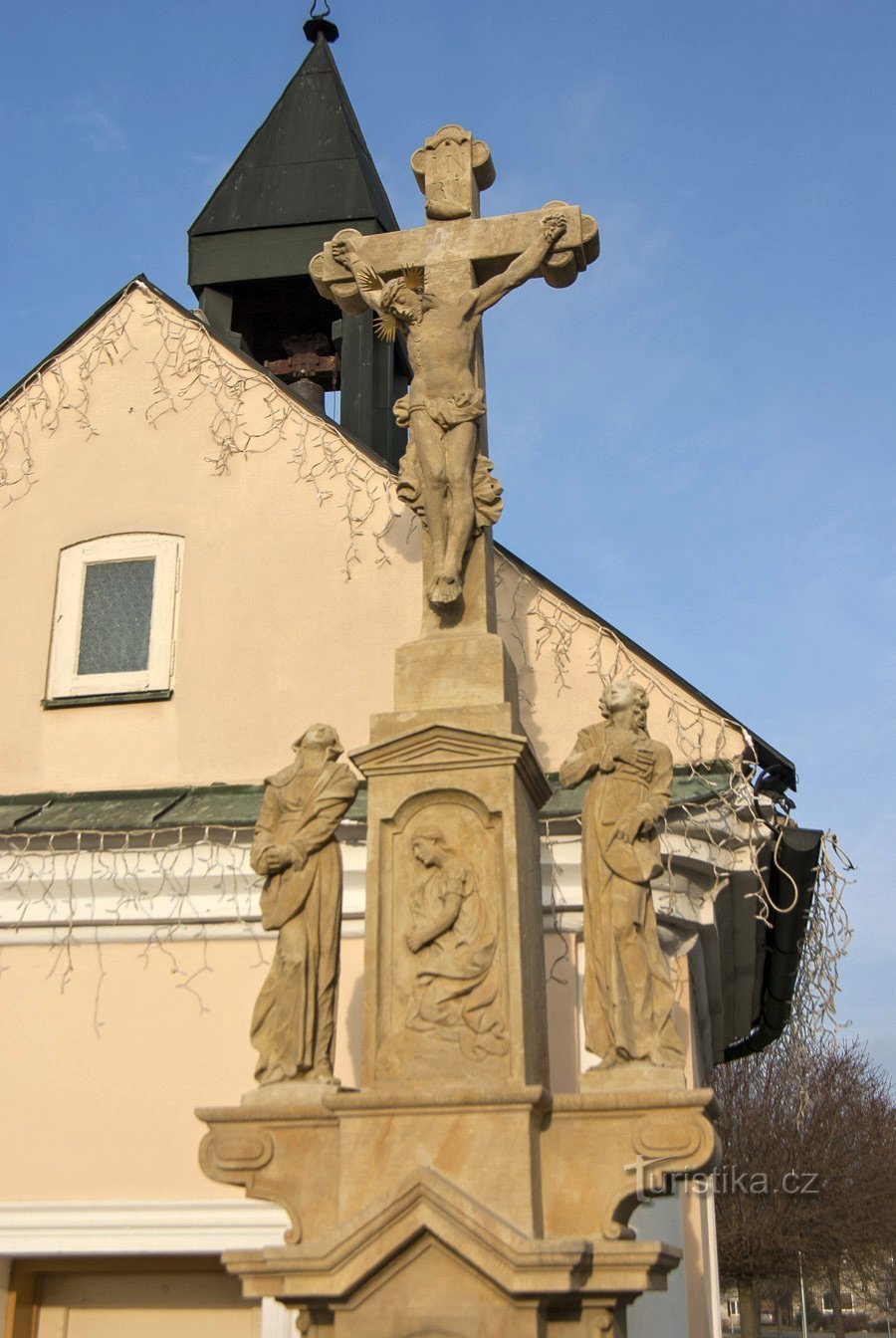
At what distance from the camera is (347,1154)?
491 cm

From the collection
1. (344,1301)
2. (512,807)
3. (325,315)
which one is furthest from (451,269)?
(325,315)

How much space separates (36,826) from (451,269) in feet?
12.1

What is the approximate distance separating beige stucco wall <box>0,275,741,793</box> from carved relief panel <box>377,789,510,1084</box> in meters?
2.89

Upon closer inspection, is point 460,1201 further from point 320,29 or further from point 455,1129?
point 320,29

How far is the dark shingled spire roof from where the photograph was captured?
42.0 ft

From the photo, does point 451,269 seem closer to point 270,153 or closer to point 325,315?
point 325,315

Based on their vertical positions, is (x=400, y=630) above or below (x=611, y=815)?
above

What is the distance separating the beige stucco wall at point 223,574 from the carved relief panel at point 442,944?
2.89 metres

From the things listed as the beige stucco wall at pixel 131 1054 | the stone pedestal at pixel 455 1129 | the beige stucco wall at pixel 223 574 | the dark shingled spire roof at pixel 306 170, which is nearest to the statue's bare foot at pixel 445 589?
the stone pedestal at pixel 455 1129

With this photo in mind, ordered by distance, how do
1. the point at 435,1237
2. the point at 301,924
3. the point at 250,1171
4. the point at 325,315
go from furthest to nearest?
the point at 325,315, the point at 301,924, the point at 250,1171, the point at 435,1237

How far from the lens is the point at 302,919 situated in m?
5.49

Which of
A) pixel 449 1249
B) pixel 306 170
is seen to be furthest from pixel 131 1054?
pixel 306 170

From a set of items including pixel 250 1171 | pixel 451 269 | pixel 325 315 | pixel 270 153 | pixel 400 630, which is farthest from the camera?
pixel 270 153

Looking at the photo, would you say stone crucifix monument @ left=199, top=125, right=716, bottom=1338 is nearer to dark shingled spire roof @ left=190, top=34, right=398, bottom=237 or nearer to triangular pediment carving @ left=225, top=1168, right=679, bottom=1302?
triangular pediment carving @ left=225, top=1168, right=679, bottom=1302
